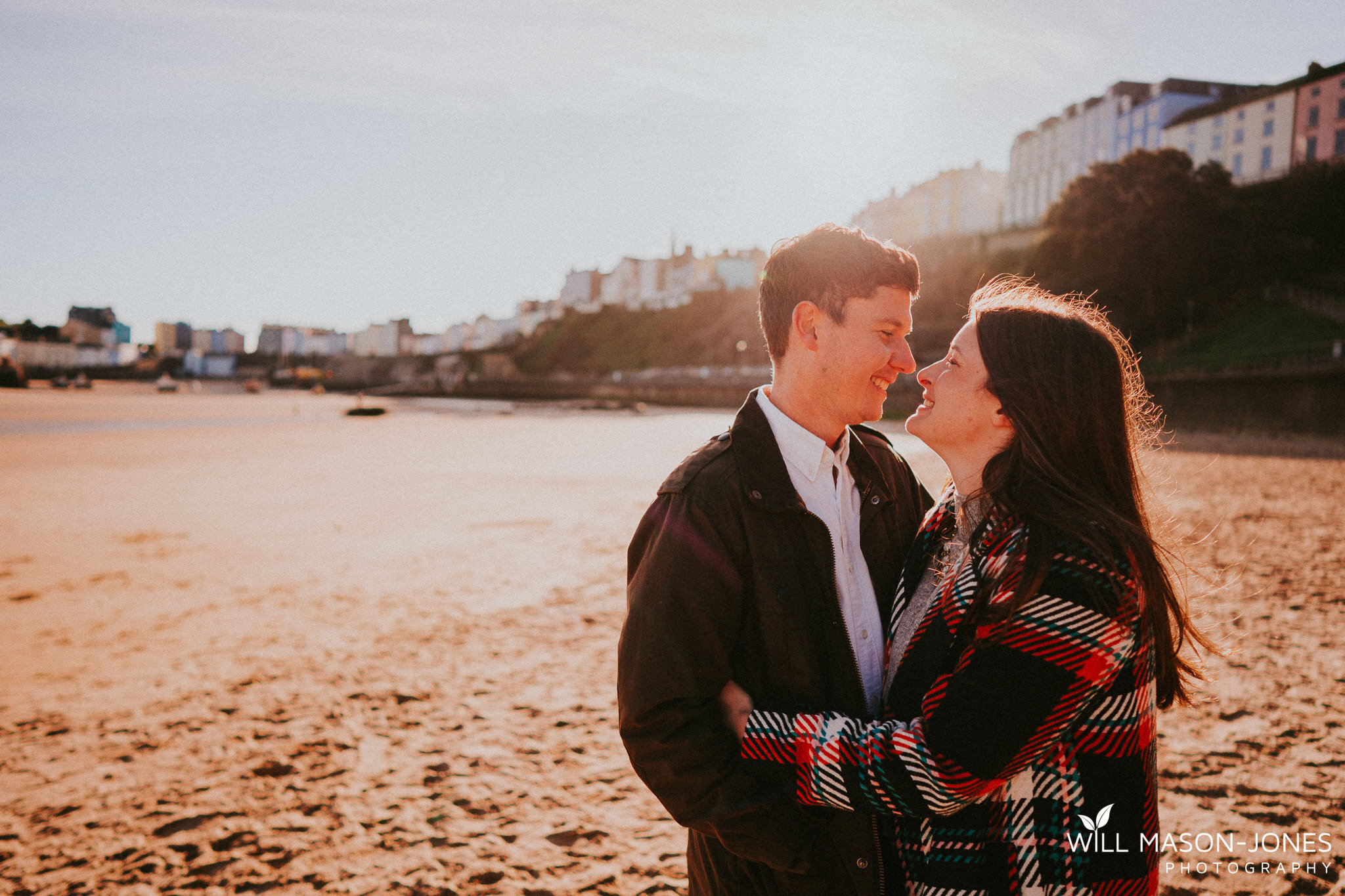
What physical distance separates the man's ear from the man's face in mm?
13

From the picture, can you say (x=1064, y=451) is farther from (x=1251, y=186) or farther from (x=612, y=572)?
(x=1251, y=186)

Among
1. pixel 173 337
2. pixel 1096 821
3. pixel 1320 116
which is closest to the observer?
pixel 1096 821

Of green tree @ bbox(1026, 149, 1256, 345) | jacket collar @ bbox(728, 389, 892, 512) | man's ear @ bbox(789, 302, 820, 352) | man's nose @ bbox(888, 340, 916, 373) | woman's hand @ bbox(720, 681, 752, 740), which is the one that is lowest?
woman's hand @ bbox(720, 681, 752, 740)

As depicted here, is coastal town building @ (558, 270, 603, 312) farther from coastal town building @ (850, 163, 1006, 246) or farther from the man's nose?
the man's nose

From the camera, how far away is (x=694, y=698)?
1.79 m

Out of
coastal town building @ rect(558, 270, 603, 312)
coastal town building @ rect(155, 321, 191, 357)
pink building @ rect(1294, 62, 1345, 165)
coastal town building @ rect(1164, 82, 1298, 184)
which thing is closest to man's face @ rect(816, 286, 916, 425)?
coastal town building @ rect(1164, 82, 1298, 184)

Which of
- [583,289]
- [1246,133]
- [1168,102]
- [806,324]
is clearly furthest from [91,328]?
[806,324]

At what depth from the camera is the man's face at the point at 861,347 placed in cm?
206

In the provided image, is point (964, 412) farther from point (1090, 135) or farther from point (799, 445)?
point (1090, 135)

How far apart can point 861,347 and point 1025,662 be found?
95 centimetres

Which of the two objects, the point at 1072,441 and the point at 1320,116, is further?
the point at 1320,116

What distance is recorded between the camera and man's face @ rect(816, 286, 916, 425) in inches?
81.3

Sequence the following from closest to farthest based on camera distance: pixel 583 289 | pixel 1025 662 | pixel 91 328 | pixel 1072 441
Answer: pixel 1025 662 → pixel 1072 441 → pixel 91 328 → pixel 583 289

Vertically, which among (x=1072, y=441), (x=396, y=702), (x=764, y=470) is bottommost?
(x=396, y=702)
